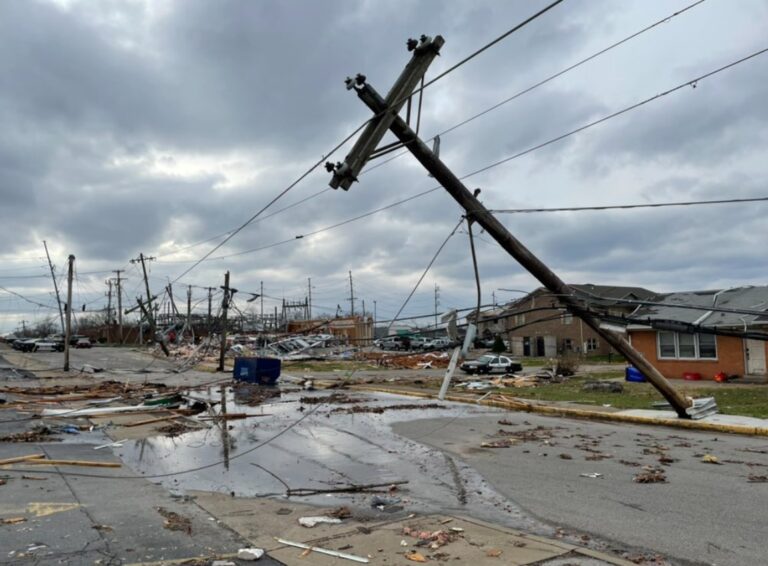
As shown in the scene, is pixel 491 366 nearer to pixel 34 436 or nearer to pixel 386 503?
pixel 34 436

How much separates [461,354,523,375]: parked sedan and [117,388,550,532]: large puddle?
1003 inches

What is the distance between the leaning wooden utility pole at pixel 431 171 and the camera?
1254cm

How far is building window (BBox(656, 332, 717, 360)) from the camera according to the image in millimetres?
33266

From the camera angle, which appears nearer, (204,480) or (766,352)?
(204,480)

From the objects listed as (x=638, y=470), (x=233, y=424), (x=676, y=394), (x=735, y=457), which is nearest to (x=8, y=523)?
(x=638, y=470)

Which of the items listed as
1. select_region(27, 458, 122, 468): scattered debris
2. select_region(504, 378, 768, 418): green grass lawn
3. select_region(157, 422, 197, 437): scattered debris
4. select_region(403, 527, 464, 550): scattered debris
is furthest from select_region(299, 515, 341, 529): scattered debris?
select_region(504, 378, 768, 418): green grass lawn

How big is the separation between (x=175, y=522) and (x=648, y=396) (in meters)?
21.2

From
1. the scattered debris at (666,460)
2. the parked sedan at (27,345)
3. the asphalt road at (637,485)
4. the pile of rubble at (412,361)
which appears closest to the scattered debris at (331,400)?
the asphalt road at (637,485)

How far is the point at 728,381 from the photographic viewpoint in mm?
31516

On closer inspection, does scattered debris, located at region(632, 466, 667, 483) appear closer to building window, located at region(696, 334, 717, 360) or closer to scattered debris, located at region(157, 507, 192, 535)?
scattered debris, located at region(157, 507, 192, 535)

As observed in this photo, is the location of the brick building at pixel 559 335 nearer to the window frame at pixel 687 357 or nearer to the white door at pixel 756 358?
the window frame at pixel 687 357

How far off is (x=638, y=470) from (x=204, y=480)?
735 centimetres

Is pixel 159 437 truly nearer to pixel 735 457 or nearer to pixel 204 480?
pixel 204 480

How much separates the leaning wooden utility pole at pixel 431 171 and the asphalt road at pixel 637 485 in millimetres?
2584
